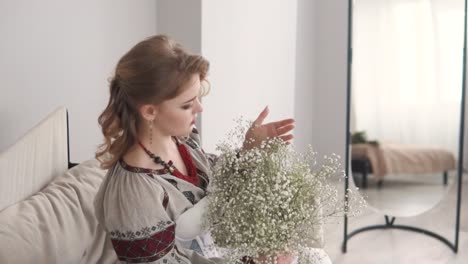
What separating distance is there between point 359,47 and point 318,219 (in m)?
2.04

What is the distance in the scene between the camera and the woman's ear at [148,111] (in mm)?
1291

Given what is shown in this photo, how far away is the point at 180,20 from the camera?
2.39 metres

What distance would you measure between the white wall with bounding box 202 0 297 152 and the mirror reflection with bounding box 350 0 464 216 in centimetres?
42

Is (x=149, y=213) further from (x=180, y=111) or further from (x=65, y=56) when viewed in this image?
(x=65, y=56)

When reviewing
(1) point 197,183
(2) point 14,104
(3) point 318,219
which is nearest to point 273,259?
(3) point 318,219

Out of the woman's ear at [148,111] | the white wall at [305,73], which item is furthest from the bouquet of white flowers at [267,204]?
the white wall at [305,73]

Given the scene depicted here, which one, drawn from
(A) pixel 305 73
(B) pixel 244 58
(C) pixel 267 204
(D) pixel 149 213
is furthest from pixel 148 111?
(A) pixel 305 73

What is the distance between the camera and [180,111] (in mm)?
1308

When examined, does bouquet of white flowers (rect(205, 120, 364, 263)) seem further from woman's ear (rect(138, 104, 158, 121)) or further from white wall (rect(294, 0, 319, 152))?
white wall (rect(294, 0, 319, 152))

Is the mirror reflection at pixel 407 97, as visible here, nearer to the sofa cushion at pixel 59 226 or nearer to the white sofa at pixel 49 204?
the white sofa at pixel 49 204

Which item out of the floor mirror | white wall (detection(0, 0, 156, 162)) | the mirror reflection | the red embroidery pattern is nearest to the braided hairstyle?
the red embroidery pattern

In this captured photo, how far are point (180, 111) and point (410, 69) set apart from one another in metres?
2.14

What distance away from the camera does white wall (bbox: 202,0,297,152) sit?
8.02ft

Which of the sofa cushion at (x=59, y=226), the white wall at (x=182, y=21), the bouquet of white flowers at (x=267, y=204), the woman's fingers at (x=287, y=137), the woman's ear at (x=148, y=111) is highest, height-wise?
the white wall at (x=182, y=21)
